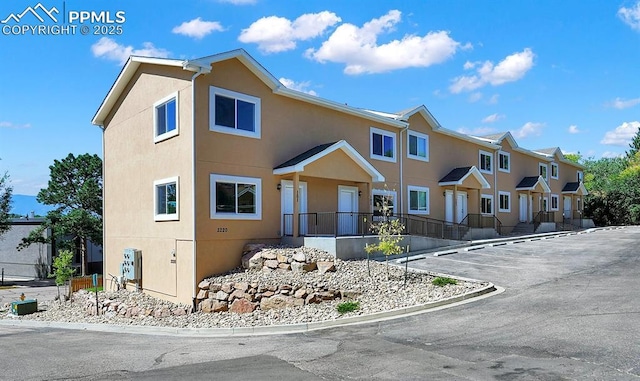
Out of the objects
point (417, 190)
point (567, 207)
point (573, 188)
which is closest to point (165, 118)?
point (417, 190)

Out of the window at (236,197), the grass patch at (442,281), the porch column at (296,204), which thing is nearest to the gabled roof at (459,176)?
the porch column at (296,204)

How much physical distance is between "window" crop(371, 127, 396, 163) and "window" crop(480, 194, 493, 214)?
9445 mm

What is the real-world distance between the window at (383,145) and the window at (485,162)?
9619mm

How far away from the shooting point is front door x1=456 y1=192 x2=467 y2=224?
91.1 feet

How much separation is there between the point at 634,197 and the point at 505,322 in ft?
144

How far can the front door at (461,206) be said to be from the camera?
27766 mm

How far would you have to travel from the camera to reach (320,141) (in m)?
20.1

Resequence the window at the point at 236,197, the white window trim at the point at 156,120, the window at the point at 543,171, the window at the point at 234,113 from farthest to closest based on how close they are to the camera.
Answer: the window at the point at 543,171 < the white window trim at the point at 156,120 < the window at the point at 234,113 < the window at the point at 236,197

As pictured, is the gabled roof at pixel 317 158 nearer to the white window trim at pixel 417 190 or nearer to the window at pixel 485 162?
the white window trim at pixel 417 190

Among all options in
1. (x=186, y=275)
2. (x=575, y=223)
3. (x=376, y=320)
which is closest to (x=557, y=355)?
(x=376, y=320)

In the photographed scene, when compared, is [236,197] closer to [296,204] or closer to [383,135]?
[296,204]

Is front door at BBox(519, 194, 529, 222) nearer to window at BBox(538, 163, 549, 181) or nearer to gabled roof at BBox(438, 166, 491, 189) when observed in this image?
window at BBox(538, 163, 549, 181)

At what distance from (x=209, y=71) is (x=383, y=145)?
10319mm

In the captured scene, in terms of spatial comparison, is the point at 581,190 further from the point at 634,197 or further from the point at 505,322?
the point at 505,322
